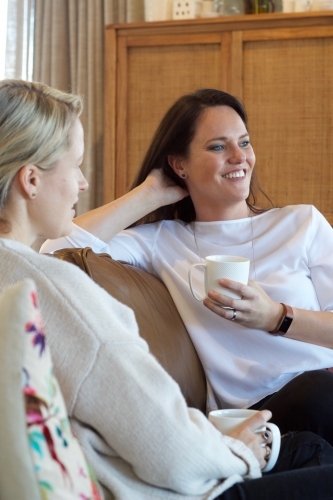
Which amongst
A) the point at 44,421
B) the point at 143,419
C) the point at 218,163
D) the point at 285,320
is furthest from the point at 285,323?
the point at 44,421

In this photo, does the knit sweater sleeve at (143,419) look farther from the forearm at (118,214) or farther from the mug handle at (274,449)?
the forearm at (118,214)

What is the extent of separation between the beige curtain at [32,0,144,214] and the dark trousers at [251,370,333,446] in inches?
92.6

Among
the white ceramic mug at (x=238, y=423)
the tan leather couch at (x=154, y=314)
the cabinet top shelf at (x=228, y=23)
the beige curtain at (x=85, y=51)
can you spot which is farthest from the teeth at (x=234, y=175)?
the beige curtain at (x=85, y=51)

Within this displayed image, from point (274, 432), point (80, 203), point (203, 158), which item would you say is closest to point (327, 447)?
point (274, 432)

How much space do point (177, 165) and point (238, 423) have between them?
104 centimetres

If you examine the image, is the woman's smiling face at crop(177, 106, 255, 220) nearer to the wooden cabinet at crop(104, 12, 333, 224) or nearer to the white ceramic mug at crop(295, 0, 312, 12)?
the wooden cabinet at crop(104, 12, 333, 224)

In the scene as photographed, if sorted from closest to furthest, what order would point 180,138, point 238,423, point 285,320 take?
1. point 238,423
2. point 285,320
3. point 180,138

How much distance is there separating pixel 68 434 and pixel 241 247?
44.1 inches

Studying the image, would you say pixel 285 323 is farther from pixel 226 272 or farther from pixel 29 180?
pixel 29 180

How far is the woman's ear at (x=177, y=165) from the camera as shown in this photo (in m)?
2.14

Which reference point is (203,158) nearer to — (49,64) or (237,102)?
(237,102)

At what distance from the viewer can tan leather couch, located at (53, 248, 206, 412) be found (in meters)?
1.68

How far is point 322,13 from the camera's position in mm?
3104

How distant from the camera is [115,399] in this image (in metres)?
1.03
